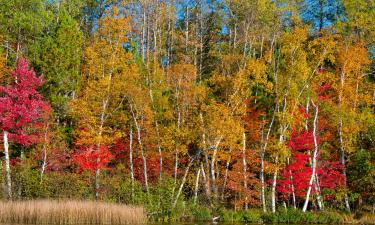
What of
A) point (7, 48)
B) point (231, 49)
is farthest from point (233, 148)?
point (7, 48)

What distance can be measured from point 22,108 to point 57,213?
37.0 feet

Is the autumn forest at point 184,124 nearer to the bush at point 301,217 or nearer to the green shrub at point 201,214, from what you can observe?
the green shrub at point 201,214

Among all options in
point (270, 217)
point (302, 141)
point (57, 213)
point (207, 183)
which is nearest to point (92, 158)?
point (207, 183)

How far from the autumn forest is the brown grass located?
643 cm

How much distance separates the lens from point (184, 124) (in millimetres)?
35344

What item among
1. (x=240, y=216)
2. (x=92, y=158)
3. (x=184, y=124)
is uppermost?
(x=184, y=124)

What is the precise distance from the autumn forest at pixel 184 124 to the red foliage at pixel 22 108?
0.28 feet

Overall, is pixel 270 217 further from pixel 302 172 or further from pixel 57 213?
pixel 57 213

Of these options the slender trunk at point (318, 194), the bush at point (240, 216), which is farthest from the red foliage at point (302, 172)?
the bush at point (240, 216)

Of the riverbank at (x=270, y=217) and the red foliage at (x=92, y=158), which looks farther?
the red foliage at (x=92, y=158)

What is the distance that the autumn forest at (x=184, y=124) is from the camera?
31703 millimetres

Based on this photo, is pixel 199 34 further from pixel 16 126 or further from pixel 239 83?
pixel 16 126

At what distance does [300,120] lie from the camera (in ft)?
112

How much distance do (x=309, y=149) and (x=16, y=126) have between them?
723 inches
